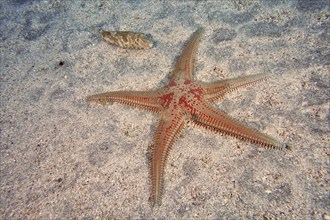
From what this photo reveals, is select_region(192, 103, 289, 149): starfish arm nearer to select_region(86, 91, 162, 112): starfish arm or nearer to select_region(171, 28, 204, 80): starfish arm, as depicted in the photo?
select_region(86, 91, 162, 112): starfish arm

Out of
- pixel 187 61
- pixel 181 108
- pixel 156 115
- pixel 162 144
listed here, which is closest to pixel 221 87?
pixel 181 108

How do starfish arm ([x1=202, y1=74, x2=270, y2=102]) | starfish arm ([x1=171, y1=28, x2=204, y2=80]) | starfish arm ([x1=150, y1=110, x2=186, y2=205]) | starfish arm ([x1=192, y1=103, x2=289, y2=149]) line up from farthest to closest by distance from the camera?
starfish arm ([x1=171, y1=28, x2=204, y2=80]), starfish arm ([x1=202, y1=74, x2=270, y2=102]), starfish arm ([x1=192, y1=103, x2=289, y2=149]), starfish arm ([x1=150, y1=110, x2=186, y2=205])

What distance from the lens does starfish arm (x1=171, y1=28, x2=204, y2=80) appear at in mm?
4773

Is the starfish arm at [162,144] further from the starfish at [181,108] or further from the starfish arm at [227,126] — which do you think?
the starfish arm at [227,126]

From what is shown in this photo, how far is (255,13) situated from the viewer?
231 inches

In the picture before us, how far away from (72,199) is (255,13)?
5.24 metres

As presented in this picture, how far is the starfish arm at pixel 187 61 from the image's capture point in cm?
477

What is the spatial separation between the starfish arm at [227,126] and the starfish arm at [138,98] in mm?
718

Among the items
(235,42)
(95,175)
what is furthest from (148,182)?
(235,42)

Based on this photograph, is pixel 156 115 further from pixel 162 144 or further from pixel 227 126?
pixel 227 126

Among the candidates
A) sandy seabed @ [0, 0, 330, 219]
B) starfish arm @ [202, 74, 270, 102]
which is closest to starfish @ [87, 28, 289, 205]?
starfish arm @ [202, 74, 270, 102]

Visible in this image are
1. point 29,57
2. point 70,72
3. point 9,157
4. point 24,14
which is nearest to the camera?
point 9,157

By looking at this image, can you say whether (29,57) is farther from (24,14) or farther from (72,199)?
(72,199)

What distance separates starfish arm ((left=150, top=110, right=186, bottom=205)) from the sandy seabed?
22 centimetres
